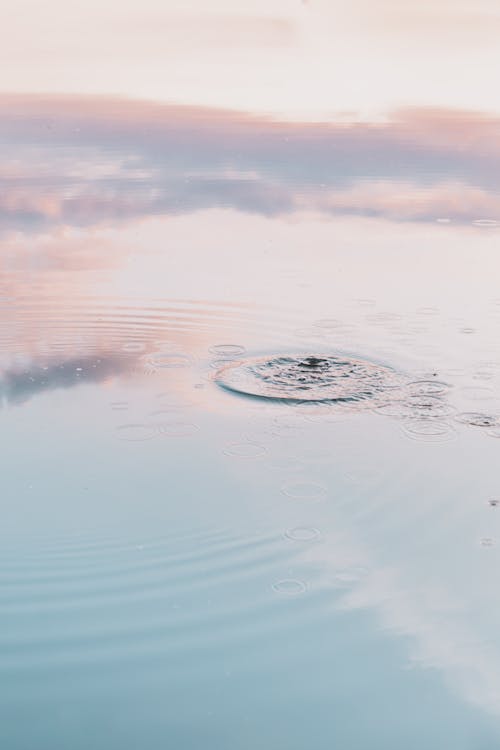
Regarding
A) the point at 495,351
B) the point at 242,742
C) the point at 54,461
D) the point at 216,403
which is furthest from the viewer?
the point at 495,351

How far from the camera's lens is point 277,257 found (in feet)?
49.0

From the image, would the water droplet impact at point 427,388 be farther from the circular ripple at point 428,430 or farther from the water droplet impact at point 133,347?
the water droplet impact at point 133,347

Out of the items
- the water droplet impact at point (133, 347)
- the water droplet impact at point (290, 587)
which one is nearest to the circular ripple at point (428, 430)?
the water droplet impact at point (290, 587)

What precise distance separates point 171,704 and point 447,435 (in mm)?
4105

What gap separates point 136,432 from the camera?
29.2ft

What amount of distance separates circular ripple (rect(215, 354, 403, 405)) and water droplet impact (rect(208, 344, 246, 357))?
28cm

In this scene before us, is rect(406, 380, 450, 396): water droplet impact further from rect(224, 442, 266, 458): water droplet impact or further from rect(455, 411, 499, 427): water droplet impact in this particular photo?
rect(224, 442, 266, 458): water droplet impact

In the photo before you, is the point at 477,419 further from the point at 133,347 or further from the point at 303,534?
the point at 133,347

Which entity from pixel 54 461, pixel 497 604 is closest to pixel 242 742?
pixel 497 604

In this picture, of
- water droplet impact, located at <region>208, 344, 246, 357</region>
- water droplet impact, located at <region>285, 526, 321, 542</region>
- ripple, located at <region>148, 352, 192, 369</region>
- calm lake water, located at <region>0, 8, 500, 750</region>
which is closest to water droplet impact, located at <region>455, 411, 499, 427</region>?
calm lake water, located at <region>0, 8, 500, 750</region>

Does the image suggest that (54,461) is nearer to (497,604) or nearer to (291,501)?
(291,501)

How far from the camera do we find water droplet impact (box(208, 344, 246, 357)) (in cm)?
1066

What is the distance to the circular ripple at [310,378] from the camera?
9.52 m

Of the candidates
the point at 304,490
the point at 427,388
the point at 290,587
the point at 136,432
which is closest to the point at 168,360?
the point at 136,432
